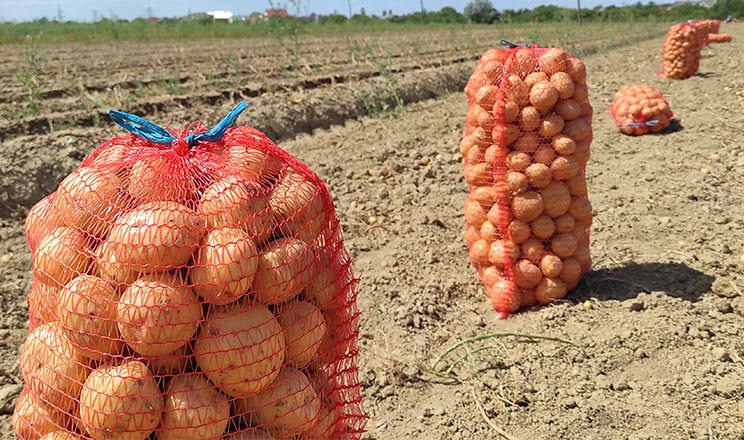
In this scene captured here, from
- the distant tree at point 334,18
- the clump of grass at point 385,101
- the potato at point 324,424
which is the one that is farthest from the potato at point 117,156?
the distant tree at point 334,18

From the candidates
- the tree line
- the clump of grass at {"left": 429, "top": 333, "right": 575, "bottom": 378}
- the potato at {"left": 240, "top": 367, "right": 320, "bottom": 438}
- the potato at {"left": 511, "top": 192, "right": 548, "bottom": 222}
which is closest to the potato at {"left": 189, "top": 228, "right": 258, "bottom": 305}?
the potato at {"left": 240, "top": 367, "right": 320, "bottom": 438}

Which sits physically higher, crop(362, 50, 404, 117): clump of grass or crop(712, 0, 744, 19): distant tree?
crop(712, 0, 744, 19): distant tree

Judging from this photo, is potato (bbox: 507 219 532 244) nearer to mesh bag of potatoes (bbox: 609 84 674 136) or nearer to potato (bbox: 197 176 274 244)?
potato (bbox: 197 176 274 244)

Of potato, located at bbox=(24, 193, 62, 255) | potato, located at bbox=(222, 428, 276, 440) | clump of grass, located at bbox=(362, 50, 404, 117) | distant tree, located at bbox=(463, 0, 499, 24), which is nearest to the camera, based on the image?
potato, located at bbox=(222, 428, 276, 440)

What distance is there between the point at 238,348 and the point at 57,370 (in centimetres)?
43

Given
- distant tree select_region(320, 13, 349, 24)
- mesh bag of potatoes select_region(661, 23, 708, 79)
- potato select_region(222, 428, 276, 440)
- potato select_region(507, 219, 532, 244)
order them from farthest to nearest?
distant tree select_region(320, 13, 349, 24) < mesh bag of potatoes select_region(661, 23, 708, 79) < potato select_region(507, 219, 532, 244) < potato select_region(222, 428, 276, 440)

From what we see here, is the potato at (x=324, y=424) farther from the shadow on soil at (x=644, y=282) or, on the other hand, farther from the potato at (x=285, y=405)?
the shadow on soil at (x=644, y=282)

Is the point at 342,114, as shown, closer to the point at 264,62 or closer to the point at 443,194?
the point at 443,194

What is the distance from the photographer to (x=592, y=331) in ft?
11.1

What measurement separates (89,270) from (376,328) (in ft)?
7.59

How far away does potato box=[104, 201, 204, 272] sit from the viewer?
148cm

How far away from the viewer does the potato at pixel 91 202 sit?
1616 mm

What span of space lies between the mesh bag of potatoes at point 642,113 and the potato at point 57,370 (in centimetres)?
679

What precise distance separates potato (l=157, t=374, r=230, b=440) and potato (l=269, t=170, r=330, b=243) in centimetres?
44
